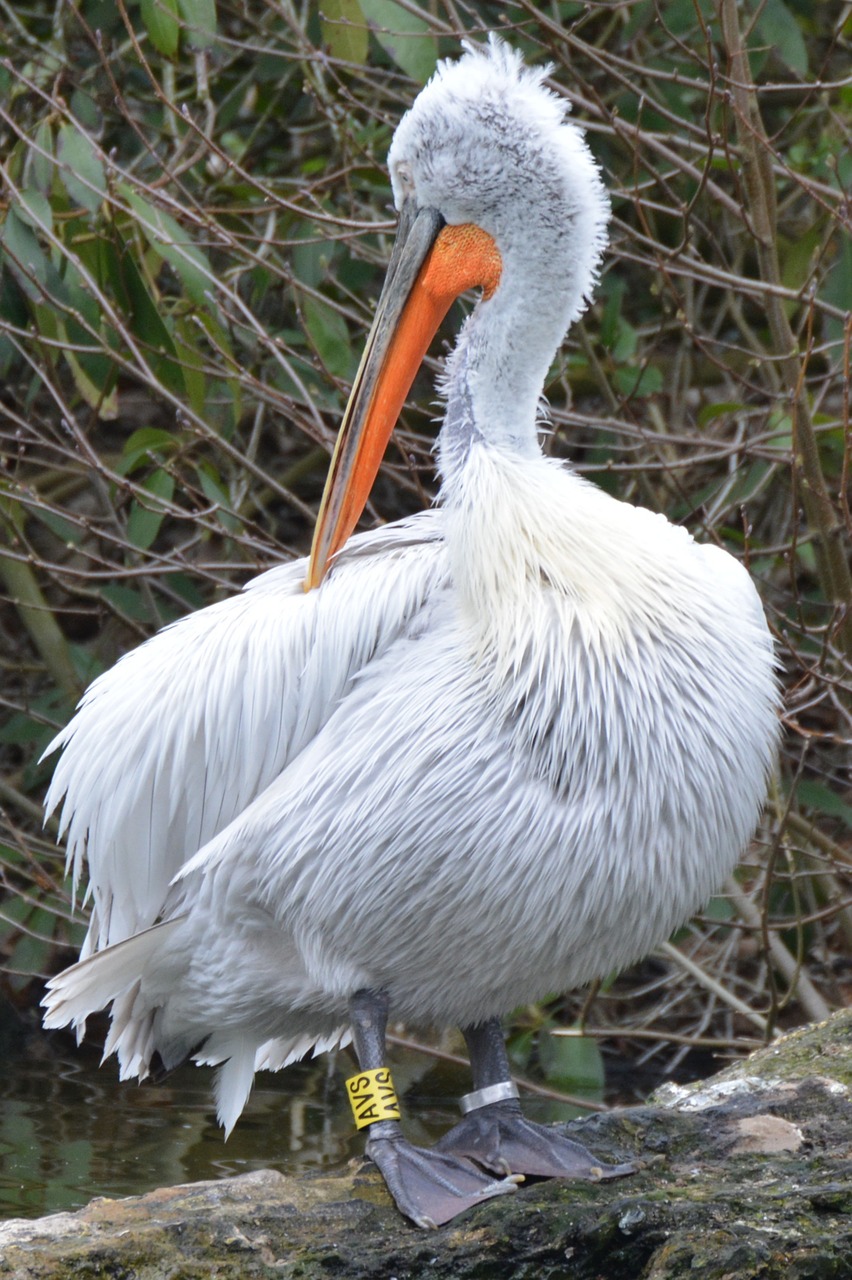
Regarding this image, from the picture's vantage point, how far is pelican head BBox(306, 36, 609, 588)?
99.6 inches

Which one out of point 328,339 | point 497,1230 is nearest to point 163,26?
point 328,339

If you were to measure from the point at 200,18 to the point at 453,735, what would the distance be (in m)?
1.99

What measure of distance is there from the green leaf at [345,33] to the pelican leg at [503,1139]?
2.25m

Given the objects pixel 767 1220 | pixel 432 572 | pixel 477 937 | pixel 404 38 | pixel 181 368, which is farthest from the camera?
pixel 181 368

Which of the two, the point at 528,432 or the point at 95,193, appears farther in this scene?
the point at 95,193

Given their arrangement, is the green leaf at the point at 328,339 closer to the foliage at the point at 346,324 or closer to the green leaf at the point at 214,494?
the foliage at the point at 346,324

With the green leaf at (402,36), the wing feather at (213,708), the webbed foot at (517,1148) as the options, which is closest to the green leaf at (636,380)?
the green leaf at (402,36)

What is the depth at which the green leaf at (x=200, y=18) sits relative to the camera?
353 cm

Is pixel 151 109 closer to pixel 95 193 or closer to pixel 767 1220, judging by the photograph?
pixel 95 193

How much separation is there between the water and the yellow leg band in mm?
965

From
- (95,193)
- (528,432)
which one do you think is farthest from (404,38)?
(528,432)

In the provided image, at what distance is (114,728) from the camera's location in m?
2.74

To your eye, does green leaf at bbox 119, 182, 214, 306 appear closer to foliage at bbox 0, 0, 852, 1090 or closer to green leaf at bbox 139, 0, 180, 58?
foliage at bbox 0, 0, 852, 1090

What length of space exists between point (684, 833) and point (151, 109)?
3494mm
